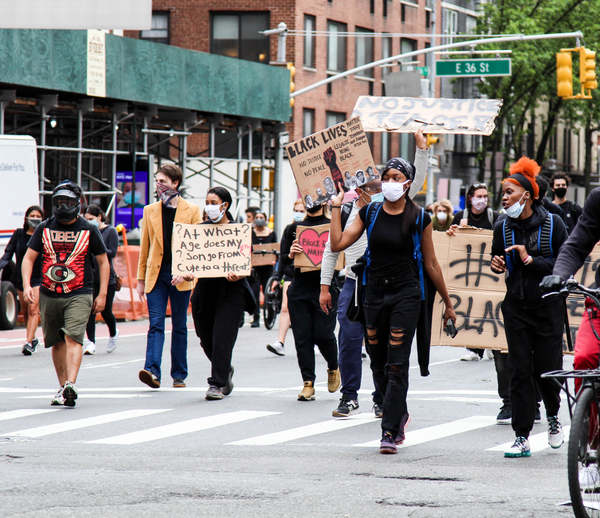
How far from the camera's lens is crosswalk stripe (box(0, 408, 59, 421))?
1108cm

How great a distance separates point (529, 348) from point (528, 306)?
264 millimetres

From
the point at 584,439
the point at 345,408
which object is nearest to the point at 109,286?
the point at 345,408

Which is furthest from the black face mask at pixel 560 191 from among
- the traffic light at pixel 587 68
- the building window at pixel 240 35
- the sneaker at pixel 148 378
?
the building window at pixel 240 35

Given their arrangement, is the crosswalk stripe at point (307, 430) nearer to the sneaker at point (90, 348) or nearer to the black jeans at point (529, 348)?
the black jeans at point (529, 348)

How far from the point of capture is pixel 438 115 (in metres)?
11.6

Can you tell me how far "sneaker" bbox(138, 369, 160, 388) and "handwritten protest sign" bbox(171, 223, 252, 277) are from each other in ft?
3.04

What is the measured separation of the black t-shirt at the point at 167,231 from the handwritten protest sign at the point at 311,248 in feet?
4.37

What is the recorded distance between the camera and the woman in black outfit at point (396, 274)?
357 inches

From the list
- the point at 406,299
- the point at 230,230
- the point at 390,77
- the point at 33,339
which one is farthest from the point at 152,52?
the point at 406,299

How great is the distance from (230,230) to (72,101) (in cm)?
1663

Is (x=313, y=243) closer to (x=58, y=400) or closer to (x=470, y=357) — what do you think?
(x=58, y=400)

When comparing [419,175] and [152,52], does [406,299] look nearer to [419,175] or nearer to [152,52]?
[419,175]

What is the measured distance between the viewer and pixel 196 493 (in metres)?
7.41

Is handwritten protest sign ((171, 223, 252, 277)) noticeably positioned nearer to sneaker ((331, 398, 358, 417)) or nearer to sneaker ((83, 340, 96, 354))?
sneaker ((331, 398, 358, 417))
